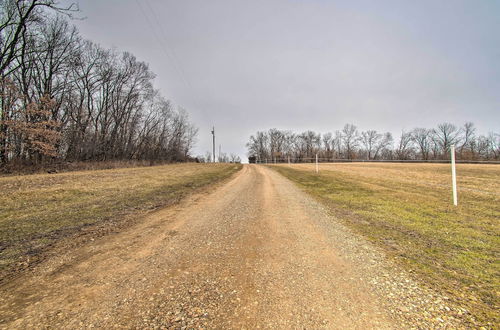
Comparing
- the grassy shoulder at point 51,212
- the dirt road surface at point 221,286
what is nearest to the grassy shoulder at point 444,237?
the dirt road surface at point 221,286

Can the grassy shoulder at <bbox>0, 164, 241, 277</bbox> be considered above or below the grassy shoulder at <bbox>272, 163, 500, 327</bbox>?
above

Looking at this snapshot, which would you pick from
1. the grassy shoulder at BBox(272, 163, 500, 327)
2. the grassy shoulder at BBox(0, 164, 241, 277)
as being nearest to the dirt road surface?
the grassy shoulder at BBox(272, 163, 500, 327)

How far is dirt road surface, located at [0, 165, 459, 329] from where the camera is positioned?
201 centimetres

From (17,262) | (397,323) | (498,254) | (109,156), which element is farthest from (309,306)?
(109,156)

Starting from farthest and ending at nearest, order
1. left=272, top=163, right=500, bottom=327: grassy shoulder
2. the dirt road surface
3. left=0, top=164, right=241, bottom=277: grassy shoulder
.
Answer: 1. left=0, top=164, right=241, bottom=277: grassy shoulder
2. left=272, top=163, right=500, bottom=327: grassy shoulder
3. the dirt road surface

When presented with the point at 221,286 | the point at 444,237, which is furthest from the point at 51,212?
the point at 444,237

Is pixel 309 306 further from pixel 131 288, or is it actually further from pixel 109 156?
pixel 109 156

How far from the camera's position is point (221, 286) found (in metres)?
2.58

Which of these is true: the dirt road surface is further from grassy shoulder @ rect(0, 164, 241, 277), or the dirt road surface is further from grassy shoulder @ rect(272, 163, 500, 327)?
grassy shoulder @ rect(0, 164, 241, 277)

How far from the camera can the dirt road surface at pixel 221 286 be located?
2012 millimetres

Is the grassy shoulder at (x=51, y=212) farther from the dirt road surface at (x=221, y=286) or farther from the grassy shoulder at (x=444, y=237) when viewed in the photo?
the grassy shoulder at (x=444, y=237)

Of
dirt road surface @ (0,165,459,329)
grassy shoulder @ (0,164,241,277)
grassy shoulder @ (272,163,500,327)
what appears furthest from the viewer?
grassy shoulder @ (0,164,241,277)

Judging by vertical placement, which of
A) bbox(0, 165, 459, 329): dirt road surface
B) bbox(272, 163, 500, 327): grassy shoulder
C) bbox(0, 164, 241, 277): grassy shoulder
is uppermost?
bbox(0, 164, 241, 277): grassy shoulder

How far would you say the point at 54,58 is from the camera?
84.3 feet
